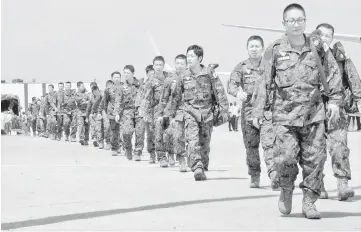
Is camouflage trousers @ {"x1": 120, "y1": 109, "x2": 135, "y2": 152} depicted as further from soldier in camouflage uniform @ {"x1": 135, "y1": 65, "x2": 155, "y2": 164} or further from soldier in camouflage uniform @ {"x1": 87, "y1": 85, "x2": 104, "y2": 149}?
soldier in camouflage uniform @ {"x1": 87, "y1": 85, "x2": 104, "y2": 149}

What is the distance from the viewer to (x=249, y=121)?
32.9 ft

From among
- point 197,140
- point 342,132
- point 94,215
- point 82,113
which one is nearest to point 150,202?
point 94,215

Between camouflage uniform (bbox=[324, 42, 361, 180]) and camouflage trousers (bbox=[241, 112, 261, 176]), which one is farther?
camouflage trousers (bbox=[241, 112, 261, 176])

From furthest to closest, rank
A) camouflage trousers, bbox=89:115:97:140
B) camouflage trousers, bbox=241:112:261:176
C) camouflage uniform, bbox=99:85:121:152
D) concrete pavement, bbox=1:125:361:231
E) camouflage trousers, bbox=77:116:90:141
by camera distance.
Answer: camouflage trousers, bbox=77:116:90:141 → camouflage trousers, bbox=89:115:97:140 → camouflage uniform, bbox=99:85:121:152 → camouflage trousers, bbox=241:112:261:176 → concrete pavement, bbox=1:125:361:231

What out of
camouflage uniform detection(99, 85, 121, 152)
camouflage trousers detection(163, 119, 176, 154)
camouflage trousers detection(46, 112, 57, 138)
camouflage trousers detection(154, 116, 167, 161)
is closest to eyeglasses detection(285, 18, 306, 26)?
camouflage trousers detection(154, 116, 167, 161)

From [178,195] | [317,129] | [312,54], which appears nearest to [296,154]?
[317,129]

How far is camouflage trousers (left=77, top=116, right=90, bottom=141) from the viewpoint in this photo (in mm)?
25284

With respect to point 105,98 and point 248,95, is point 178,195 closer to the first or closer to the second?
point 248,95

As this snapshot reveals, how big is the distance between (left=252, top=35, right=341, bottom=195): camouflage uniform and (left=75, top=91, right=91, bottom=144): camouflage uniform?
18300 millimetres

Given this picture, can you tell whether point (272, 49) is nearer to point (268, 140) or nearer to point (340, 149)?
point (340, 149)

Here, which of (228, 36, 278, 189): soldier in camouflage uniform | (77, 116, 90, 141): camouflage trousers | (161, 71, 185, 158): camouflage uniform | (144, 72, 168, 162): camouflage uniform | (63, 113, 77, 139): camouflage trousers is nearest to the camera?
(228, 36, 278, 189): soldier in camouflage uniform

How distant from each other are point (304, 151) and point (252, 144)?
2.96 meters

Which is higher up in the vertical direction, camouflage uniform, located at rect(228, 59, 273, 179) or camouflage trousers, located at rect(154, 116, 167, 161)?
camouflage uniform, located at rect(228, 59, 273, 179)

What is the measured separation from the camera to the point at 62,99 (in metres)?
28.1
